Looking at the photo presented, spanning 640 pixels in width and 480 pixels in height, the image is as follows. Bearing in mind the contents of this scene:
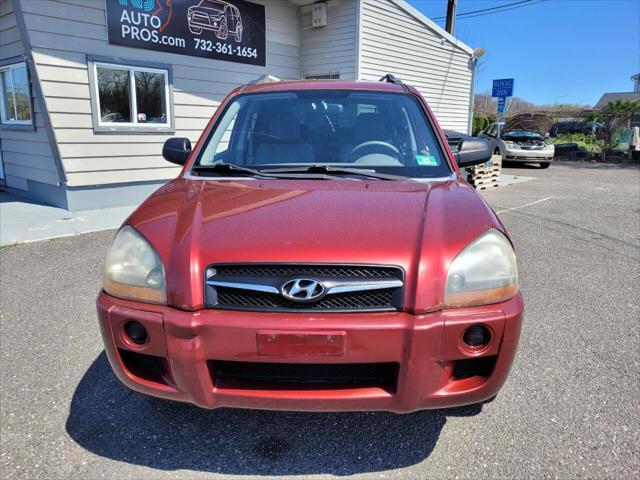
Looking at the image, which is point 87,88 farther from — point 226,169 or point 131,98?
point 226,169

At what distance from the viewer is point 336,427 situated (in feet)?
7.93

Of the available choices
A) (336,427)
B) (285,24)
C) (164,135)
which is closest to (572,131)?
(285,24)

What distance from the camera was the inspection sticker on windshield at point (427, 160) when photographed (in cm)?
282

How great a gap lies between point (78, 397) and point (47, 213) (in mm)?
5698

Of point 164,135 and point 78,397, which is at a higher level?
point 164,135

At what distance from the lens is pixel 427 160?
286 cm

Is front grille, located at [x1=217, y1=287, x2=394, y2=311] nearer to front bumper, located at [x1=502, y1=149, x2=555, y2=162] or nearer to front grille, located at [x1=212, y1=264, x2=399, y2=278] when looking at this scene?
front grille, located at [x1=212, y1=264, x2=399, y2=278]

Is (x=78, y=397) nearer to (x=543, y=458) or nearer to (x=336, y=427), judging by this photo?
(x=336, y=427)

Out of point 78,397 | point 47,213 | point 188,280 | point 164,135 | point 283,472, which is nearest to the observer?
point 188,280

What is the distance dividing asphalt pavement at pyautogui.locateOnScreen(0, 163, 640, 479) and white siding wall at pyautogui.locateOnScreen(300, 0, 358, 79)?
7.74 m

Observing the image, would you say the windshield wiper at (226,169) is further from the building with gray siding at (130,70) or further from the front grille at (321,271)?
the building with gray siding at (130,70)

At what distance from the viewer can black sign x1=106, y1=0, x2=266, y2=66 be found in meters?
7.64

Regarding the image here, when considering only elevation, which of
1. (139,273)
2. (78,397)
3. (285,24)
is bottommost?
(78,397)

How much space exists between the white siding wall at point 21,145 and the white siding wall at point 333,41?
5.63 metres
